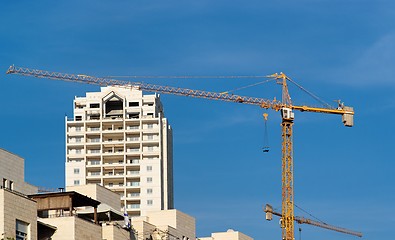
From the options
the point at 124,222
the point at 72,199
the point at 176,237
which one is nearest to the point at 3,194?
the point at 72,199

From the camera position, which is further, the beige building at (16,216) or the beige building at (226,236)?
the beige building at (226,236)

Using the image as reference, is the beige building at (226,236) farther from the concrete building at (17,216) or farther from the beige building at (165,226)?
the concrete building at (17,216)

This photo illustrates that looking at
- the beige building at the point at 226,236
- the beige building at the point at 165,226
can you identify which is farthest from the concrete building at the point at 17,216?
the beige building at the point at 226,236

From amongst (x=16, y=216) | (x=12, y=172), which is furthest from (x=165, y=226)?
(x=16, y=216)

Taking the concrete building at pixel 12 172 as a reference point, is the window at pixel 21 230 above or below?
below

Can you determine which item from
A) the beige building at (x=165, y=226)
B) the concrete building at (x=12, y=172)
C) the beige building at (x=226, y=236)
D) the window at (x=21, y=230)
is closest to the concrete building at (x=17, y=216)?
the window at (x=21, y=230)

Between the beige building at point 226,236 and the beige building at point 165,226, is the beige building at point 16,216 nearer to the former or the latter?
the beige building at point 165,226

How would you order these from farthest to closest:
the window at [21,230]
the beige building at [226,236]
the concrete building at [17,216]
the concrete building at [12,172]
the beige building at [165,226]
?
the beige building at [226,236] < the beige building at [165,226] < the concrete building at [12,172] < the window at [21,230] < the concrete building at [17,216]

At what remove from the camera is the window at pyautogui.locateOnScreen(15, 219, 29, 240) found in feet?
345

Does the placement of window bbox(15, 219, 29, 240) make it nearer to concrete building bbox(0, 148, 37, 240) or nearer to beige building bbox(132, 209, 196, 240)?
concrete building bbox(0, 148, 37, 240)

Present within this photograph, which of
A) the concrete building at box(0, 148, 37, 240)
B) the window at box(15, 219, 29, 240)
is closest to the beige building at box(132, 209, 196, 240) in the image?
the concrete building at box(0, 148, 37, 240)

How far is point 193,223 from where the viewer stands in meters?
158

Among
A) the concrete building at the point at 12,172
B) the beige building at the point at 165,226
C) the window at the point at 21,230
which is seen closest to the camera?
the window at the point at 21,230

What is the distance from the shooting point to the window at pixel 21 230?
10512 cm
